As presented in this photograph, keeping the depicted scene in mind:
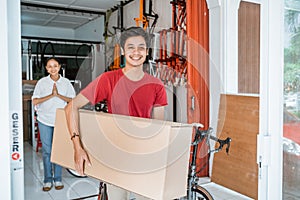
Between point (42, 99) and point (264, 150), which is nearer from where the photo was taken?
point (264, 150)

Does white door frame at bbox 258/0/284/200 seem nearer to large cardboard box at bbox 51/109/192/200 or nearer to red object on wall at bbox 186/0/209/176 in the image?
large cardboard box at bbox 51/109/192/200

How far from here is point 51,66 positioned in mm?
3230

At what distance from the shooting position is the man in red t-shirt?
4.37ft

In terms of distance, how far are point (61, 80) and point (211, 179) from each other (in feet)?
6.67

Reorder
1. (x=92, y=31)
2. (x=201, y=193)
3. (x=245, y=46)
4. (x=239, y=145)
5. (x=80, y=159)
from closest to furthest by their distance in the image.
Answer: (x=80, y=159) < (x=201, y=193) < (x=239, y=145) < (x=245, y=46) < (x=92, y=31)

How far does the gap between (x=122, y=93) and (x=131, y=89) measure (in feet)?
0.16

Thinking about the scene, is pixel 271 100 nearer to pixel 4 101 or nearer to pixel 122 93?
pixel 122 93

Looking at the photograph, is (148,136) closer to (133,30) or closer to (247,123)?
(133,30)

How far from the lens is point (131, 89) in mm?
1418

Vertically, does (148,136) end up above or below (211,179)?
above

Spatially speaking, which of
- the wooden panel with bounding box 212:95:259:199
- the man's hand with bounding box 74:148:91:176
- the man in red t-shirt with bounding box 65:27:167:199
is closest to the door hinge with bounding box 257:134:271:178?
the man in red t-shirt with bounding box 65:27:167:199

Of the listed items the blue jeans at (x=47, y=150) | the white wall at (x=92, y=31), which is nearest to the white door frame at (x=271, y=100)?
the blue jeans at (x=47, y=150)

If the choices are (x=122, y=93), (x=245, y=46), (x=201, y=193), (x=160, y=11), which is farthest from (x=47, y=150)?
(x=160, y=11)

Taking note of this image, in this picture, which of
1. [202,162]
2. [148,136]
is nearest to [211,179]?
[202,162]
